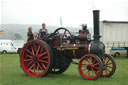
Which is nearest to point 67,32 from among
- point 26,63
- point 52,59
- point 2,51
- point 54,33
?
point 54,33

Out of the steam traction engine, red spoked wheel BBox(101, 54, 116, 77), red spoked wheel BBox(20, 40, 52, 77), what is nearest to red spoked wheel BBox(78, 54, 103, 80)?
the steam traction engine

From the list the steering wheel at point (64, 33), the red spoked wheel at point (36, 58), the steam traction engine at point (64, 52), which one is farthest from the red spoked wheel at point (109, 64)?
the red spoked wheel at point (36, 58)

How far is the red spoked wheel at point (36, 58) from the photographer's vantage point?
25.5ft

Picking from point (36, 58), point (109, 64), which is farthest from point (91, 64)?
point (36, 58)

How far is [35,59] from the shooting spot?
8.00 meters

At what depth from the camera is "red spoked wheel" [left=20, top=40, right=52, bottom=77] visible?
7759 millimetres

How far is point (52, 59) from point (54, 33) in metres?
0.94

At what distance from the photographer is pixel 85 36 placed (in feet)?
25.0

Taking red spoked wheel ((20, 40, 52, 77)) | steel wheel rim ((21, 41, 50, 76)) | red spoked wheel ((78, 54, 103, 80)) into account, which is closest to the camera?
red spoked wheel ((78, 54, 103, 80))

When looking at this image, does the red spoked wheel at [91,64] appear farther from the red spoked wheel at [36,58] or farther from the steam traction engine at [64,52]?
the red spoked wheel at [36,58]

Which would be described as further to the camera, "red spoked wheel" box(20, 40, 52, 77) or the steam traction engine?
"red spoked wheel" box(20, 40, 52, 77)

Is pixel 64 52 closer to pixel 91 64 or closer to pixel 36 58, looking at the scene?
pixel 36 58

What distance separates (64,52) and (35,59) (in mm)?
914

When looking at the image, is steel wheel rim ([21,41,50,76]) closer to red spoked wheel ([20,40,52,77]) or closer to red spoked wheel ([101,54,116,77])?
red spoked wheel ([20,40,52,77])
